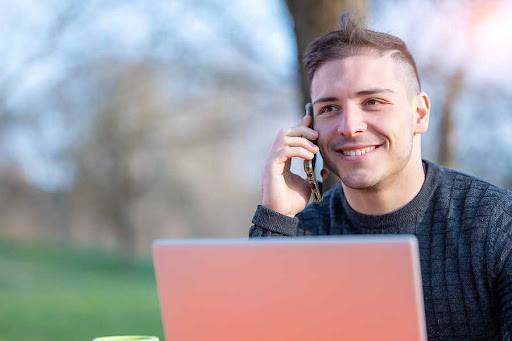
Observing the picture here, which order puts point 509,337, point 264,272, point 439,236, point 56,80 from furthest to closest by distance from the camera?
1. point 56,80
2. point 439,236
3. point 509,337
4. point 264,272

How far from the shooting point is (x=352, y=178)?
2.26 meters

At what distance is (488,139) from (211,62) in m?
3.50

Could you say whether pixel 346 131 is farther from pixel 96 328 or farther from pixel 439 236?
pixel 96 328

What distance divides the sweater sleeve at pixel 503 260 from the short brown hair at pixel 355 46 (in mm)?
515

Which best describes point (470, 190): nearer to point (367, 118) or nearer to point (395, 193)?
point (395, 193)

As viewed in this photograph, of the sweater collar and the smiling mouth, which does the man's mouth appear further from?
the sweater collar

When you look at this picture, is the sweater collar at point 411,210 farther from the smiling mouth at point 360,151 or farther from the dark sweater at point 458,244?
the smiling mouth at point 360,151

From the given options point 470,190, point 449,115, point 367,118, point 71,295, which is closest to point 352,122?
point 367,118

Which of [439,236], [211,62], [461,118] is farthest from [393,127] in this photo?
[211,62]

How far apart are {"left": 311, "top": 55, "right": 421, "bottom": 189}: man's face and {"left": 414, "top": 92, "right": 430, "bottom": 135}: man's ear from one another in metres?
0.07

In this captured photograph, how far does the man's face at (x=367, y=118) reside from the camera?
2213 millimetres

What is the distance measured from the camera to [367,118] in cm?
222

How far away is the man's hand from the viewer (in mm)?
2326

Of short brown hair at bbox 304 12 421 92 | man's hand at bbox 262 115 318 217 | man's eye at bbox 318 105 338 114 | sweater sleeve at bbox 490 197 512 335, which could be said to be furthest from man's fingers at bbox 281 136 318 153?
sweater sleeve at bbox 490 197 512 335
